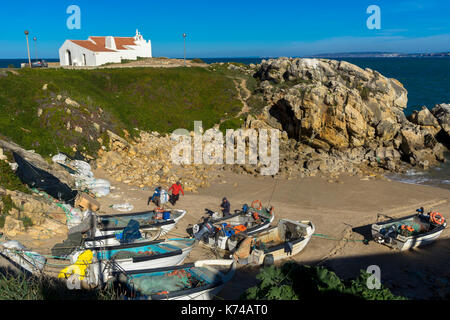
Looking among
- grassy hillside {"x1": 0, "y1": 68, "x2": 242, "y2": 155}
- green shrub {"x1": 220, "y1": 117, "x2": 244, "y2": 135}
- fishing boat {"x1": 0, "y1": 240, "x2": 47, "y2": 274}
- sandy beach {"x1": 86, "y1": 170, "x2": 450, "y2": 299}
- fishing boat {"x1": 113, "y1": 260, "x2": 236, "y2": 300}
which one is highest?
grassy hillside {"x1": 0, "y1": 68, "x2": 242, "y2": 155}

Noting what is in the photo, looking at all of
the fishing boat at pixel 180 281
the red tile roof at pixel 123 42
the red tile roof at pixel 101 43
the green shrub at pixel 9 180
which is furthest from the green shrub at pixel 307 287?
the red tile roof at pixel 123 42

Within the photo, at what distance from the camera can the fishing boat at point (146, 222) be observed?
1438cm

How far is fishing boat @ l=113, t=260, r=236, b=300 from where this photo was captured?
971cm

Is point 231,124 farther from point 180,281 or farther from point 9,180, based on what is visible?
point 180,281

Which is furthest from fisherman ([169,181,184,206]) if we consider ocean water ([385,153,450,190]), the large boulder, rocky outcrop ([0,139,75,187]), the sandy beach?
ocean water ([385,153,450,190])

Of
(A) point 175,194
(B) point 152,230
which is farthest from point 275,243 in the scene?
(A) point 175,194

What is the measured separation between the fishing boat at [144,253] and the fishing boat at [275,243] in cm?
221

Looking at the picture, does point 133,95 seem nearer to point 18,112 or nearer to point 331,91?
point 18,112

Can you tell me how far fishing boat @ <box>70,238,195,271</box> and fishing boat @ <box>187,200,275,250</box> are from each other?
1006 mm

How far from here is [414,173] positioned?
1066 inches

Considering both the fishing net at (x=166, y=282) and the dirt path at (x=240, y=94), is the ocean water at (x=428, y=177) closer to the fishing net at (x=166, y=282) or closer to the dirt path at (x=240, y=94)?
the dirt path at (x=240, y=94)

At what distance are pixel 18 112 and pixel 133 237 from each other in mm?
18064

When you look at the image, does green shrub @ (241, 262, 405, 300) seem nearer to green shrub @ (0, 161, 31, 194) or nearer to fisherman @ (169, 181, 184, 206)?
fisherman @ (169, 181, 184, 206)

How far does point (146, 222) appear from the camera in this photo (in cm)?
1541
